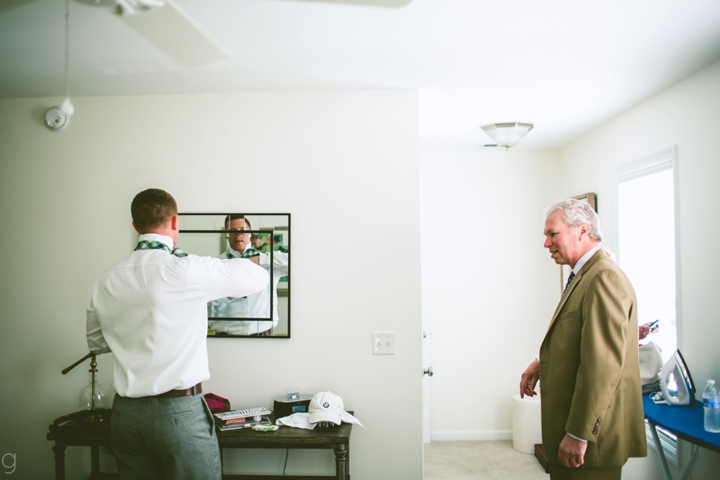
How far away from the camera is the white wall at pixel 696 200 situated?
2492 mm

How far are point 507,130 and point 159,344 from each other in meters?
2.70

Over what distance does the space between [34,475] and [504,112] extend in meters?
3.67

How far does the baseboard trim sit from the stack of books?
2.30 metres

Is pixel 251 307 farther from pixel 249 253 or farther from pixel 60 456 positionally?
pixel 60 456

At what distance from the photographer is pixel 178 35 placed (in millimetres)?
2209

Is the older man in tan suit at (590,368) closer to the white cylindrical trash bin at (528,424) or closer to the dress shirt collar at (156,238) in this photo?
the dress shirt collar at (156,238)

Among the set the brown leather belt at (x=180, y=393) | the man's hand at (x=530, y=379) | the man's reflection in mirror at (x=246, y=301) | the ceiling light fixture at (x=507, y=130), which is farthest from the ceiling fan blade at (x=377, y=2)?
the ceiling light fixture at (x=507, y=130)

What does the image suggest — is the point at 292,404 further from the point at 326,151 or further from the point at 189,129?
the point at 189,129

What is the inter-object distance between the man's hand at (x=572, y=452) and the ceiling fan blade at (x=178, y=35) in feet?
7.18

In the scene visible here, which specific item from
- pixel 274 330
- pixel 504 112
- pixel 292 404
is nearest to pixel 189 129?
pixel 274 330

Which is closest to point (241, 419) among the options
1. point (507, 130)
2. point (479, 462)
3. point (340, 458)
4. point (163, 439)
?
point (340, 458)

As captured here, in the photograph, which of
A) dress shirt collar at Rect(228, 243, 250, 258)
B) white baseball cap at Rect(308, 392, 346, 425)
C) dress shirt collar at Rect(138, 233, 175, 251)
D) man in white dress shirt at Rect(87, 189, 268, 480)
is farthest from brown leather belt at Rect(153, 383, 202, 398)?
dress shirt collar at Rect(228, 243, 250, 258)

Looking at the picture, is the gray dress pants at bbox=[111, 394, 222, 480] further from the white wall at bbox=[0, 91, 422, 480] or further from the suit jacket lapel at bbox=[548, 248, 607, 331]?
the suit jacket lapel at bbox=[548, 248, 607, 331]

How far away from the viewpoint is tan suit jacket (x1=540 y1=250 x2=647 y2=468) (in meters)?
1.75
